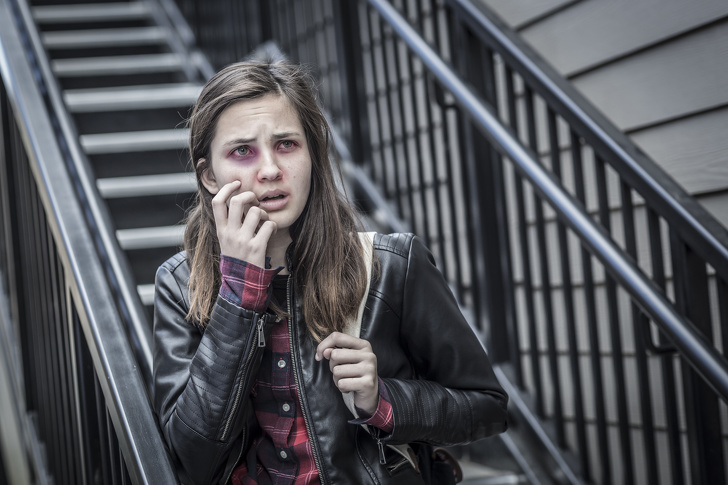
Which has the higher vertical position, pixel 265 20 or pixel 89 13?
pixel 89 13

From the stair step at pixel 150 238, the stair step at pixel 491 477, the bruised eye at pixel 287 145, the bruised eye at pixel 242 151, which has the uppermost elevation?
the stair step at pixel 150 238

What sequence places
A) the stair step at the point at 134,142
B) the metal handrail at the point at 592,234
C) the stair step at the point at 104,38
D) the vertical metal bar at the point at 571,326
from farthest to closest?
the stair step at the point at 104,38 → the stair step at the point at 134,142 → the vertical metal bar at the point at 571,326 → the metal handrail at the point at 592,234

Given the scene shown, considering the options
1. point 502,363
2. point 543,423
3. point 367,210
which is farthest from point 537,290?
point 367,210

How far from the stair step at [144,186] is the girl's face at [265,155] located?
2.06m

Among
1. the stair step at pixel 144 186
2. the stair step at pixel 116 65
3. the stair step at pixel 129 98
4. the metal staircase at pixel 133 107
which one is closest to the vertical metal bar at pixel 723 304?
the metal staircase at pixel 133 107

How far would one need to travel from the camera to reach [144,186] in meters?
3.44

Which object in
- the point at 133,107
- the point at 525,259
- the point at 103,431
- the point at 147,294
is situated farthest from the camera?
the point at 133,107

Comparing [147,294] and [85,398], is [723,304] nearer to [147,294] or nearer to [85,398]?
[85,398]

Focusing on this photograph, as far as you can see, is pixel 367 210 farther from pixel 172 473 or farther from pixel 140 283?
pixel 172 473

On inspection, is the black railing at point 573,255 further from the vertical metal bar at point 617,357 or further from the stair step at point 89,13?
the stair step at point 89,13

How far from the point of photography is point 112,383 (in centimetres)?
150

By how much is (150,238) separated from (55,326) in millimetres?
961

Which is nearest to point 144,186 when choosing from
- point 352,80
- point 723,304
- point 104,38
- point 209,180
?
point 352,80

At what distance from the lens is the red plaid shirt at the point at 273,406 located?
130 cm
